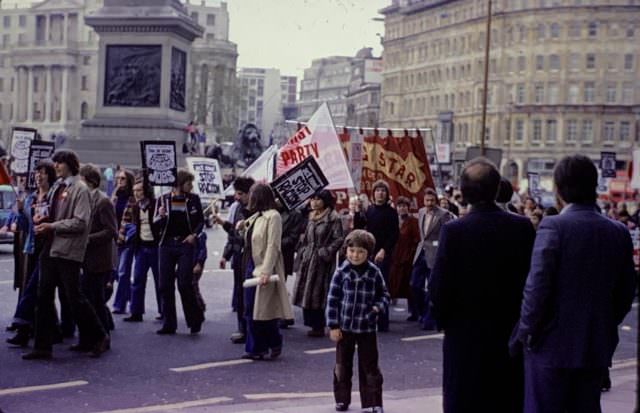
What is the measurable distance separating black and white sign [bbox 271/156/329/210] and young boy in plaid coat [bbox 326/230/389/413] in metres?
3.70

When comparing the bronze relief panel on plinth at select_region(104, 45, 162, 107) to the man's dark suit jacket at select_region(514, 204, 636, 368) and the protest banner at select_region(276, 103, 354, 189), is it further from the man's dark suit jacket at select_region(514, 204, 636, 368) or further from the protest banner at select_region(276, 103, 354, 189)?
the man's dark suit jacket at select_region(514, 204, 636, 368)

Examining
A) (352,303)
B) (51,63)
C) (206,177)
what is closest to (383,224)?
(206,177)

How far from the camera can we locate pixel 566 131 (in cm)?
11081

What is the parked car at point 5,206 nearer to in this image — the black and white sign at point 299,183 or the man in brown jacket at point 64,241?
the black and white sign at point 299,183

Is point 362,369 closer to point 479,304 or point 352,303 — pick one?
point 352,303

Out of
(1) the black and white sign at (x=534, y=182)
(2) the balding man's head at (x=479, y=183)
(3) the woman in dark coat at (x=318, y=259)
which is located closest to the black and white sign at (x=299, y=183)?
(3) the woman in dark coat at (x=318, y=259)

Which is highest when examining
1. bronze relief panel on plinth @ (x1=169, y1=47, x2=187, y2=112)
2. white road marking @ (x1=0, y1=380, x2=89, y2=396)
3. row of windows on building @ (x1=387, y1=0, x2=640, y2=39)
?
row of windows on building @ (x1=387, y1=0, x2=640, y2=39)

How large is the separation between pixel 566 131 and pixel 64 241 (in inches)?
4047

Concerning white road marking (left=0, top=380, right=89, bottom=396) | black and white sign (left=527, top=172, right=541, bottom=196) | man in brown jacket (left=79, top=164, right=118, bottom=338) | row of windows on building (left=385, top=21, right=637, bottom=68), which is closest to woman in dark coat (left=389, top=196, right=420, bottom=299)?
man in brown jacket (left=79, top=164, right=118, bottom=338)

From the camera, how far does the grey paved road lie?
9875mm

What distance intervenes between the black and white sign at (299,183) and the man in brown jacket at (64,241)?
2.46 metres

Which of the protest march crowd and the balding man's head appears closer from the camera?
the protest march crowd

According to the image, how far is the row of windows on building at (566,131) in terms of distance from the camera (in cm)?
10831

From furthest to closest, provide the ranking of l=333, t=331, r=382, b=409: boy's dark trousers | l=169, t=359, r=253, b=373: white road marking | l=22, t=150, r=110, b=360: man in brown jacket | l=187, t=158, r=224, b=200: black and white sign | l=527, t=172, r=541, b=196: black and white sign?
l=527, t=172, r=541, b=196: black and white sign < l=187, t=158, r=224, b=200: black and white sign < l=169, t=359, r=253, b=373: white road marking < l=22, t=150, r=110, b=360: man in brown jacket < l=333, t=331, r=382, b=409: boy's dark trousers
